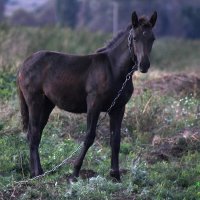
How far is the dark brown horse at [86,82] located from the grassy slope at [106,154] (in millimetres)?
462

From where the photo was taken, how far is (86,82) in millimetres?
10727

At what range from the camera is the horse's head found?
397 inches

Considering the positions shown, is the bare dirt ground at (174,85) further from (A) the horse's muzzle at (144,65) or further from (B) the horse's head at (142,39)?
(A) the horse's muzzle at (144,65)

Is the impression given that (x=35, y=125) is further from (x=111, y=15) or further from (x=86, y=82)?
(x=111, y=15)

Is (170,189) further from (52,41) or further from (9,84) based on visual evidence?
(52,41)

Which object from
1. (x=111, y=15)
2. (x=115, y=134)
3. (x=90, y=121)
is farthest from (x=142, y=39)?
(x=111, y=15)

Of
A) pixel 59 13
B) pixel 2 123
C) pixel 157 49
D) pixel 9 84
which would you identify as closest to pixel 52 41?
pixel 157 49

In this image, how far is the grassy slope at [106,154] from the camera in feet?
31.8

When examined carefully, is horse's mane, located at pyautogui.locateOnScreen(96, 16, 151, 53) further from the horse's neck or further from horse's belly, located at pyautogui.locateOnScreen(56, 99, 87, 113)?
horse's belly, located at pyautogui.locateOnScreen(56, 99, 87, 113)

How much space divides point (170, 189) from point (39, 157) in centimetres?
225

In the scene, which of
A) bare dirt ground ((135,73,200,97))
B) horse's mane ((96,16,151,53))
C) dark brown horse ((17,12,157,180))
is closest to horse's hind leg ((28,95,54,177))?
dark brown horse ((17,12,157,180))

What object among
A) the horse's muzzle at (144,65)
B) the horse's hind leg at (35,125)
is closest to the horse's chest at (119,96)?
the horse's muzzle at (144,65)

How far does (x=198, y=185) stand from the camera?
10.4 metres

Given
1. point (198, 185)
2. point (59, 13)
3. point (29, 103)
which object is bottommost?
point (59, 13)
